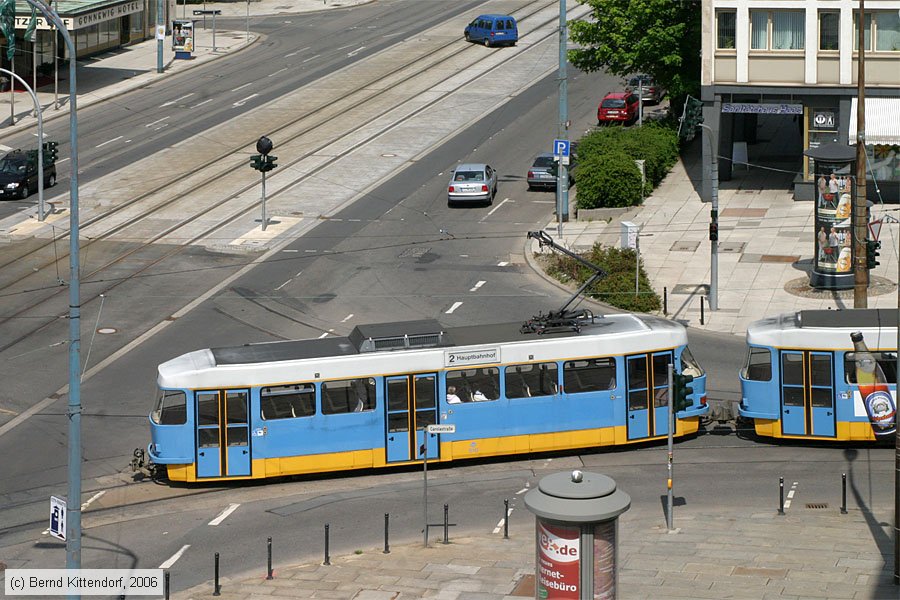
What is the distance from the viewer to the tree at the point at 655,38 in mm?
64250

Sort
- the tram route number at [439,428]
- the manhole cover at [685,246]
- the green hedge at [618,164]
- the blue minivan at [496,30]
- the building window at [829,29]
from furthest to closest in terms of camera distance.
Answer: the blue minivan at [496,30]
the green hedge at [618,164]
the building window at [829,29]
the manhole cover at [685,246]
the tram route number at [439,428]

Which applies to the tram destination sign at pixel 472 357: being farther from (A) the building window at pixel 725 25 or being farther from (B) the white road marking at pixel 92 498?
(A) the building window at pixel 725 25

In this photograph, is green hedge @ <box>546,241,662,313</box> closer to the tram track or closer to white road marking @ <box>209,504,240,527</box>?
the tram track

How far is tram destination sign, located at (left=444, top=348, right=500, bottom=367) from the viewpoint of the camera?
31953 mm

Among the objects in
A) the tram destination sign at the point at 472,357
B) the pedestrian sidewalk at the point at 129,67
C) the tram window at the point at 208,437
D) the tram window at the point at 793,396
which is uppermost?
the pedestrian sidewalk at the point at 129,67

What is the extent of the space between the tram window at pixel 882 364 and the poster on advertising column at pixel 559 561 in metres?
15.9

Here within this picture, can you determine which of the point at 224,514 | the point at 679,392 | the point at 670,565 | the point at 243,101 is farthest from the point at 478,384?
the point at 243,101

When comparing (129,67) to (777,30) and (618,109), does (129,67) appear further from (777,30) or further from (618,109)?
(777,30)

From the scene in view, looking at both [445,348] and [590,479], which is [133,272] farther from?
[590,479]

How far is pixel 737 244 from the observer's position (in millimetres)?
52875

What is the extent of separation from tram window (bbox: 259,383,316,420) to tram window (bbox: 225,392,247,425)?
360 millimetres

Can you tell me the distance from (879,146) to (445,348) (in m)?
30.5

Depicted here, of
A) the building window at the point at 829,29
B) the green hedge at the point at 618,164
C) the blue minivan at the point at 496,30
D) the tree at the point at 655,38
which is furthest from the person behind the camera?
the blue minivan at the point at 496,30

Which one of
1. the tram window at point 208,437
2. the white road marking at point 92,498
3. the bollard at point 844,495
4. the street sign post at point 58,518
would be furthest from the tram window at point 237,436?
the bollard at point 844,495
